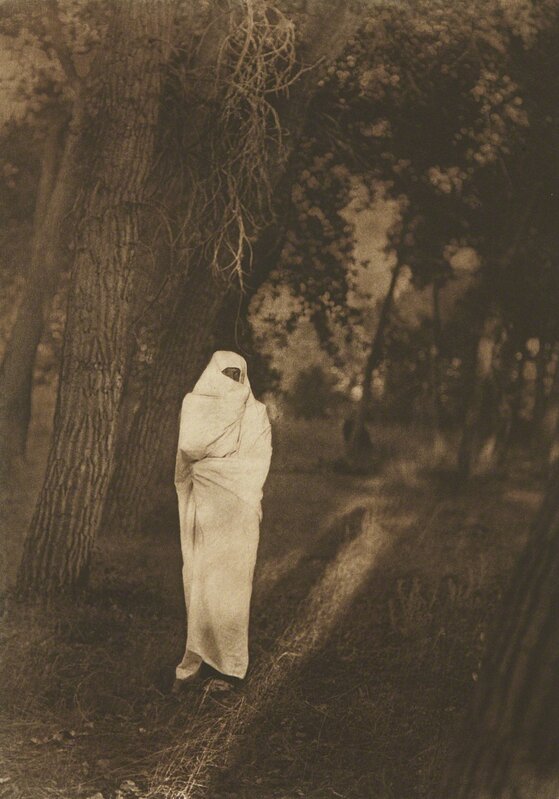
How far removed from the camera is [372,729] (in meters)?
3.79

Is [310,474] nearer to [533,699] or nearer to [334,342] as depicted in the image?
[334,342]

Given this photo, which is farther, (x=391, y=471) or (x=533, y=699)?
(x=391, y=471)

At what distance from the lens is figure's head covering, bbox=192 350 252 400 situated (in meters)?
3.86

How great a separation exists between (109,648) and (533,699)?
198cm

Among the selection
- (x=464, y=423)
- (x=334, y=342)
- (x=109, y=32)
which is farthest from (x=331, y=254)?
(x=109, y=32)

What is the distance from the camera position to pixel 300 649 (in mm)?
3850

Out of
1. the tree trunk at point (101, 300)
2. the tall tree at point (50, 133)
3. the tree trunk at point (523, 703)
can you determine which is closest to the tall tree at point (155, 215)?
the tree trunk at point (101, 300)

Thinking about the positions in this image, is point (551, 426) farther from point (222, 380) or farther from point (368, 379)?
point (222, 380)

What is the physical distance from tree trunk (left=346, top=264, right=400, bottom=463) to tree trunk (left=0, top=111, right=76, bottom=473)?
5.24ft

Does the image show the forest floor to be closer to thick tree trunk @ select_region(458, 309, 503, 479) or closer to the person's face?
thick tree trunk @ select_region(458, 309, 503, 479)

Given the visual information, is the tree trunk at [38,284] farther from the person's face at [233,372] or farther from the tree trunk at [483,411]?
the tree trunk at [483,411]

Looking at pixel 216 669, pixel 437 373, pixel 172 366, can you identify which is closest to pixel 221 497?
pixel 172 366

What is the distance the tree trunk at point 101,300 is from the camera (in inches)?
153

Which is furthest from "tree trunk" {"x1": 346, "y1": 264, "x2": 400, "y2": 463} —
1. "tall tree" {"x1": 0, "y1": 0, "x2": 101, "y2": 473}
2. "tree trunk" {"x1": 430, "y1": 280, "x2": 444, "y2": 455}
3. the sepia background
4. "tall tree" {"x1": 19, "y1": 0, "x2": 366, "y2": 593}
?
"tall tree" {"x1": 0, "y1": 0, "x2": 101, "y2": 473}
